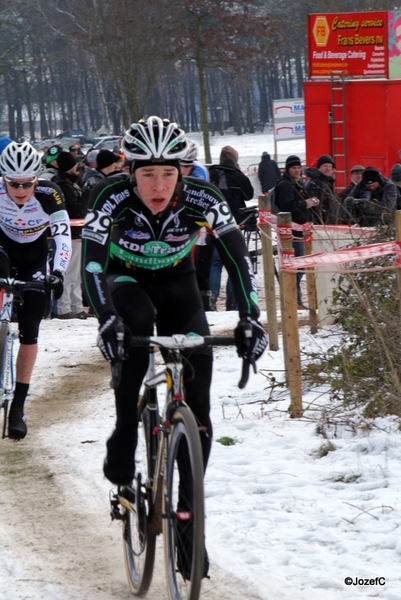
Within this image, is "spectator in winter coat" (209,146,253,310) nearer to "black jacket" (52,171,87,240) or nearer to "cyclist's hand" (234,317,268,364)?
"black jacket" (52,171,87,240)

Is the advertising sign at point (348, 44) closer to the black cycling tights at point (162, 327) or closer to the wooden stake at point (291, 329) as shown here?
Answer: the wooden stake at point (291, 329)

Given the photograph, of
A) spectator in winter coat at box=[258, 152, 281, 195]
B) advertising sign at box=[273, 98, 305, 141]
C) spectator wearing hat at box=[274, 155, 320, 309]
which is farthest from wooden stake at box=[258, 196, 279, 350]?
advertising sign at box=[273, 98, 305, 141]

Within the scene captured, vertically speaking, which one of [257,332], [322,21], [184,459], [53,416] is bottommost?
[53,416]

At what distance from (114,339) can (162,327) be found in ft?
2.06

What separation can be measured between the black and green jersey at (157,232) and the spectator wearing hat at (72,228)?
309 inches

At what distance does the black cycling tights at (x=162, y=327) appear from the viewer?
4145 millimetres

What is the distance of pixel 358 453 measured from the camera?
5.94 metres

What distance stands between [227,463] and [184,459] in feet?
8.44

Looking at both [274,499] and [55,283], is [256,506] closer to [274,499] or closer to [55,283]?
[274,499]

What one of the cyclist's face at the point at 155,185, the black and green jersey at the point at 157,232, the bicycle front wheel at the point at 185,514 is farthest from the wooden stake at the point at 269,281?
the bicycle front wheel at the point at 185,514

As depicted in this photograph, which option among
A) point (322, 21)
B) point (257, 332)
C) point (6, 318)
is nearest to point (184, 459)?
point (257, 332)

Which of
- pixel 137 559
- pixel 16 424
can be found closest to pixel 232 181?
pixel 16 424

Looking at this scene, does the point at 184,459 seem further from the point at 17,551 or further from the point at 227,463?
the point at 227,463

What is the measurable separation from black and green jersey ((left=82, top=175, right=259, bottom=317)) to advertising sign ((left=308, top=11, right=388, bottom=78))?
17402 millimetres
